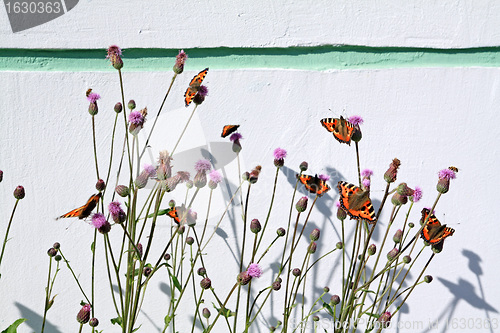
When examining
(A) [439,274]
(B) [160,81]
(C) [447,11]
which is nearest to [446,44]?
(C) [447,11]

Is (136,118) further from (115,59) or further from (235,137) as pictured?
(235,137)

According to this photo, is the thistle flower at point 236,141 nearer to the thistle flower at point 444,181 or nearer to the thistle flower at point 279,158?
the thistle flower at point 279,158

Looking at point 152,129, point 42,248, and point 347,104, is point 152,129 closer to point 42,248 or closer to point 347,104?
point 42,248

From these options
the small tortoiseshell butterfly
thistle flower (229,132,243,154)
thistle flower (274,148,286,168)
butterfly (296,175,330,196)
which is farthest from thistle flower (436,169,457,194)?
the small tortoiseshell butterfly

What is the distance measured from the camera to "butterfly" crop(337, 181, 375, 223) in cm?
113

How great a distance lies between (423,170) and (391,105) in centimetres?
23

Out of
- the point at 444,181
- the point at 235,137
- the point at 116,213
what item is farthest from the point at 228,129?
the point at 444,181

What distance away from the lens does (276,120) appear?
1.55 meters

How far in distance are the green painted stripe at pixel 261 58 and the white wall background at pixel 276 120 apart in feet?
0.08

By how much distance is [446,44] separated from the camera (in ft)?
5.13

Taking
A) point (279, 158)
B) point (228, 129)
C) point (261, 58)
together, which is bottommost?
point (279, 158)

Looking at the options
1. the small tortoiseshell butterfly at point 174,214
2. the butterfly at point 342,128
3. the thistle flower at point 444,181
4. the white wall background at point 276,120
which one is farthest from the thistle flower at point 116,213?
the thistle flower at point 444,181

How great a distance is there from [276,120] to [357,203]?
0.50m

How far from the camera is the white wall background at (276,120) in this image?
1.50 meters
